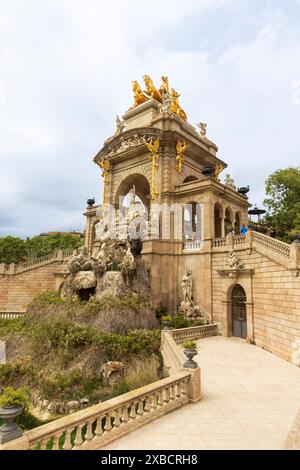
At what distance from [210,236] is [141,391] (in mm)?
13811

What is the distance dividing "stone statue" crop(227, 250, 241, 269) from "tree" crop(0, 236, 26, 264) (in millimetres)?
40398

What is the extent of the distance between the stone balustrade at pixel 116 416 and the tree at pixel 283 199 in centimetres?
2188

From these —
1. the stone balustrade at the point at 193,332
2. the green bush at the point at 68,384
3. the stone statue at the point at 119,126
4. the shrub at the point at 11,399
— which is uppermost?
the stone statue at the point at 119,126

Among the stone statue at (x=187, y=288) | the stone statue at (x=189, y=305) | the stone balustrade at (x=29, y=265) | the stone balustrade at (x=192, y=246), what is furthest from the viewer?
the stone balustrade at (x=29, y=265)

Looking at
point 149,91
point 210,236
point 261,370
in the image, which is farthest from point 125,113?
point 261,370

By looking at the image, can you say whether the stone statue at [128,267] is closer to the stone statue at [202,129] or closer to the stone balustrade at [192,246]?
the stone balustrade at [192,246]

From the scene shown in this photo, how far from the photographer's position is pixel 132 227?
2159 centimetres

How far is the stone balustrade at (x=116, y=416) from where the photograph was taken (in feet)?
15.7

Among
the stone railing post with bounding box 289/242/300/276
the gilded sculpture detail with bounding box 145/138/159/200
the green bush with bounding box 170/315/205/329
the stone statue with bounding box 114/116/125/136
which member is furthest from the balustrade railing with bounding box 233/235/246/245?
the stone statue with bounding box 114/116/125/136

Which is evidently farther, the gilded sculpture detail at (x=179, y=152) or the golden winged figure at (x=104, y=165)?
the golden winged figure at (x=104, y=165)

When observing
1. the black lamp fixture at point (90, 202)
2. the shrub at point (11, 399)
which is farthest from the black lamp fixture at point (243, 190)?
the shrub at point (11, 399)

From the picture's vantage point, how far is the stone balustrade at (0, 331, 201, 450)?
4.79 metres

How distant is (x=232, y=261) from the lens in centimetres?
1688

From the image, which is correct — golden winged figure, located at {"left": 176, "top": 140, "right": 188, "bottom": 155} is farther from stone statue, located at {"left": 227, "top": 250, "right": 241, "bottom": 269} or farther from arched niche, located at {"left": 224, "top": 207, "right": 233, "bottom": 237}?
stone statue, located at {"left": 227, "top": 250, "right": 241, "bottom": 269}
